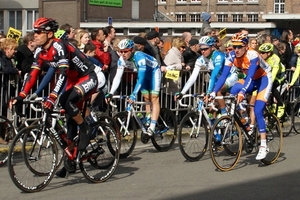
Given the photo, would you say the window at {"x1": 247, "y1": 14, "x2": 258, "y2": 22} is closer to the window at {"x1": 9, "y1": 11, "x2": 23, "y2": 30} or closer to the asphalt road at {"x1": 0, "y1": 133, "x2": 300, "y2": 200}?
the window at {"x1": 9, "y1": 11, "x2": 23, "y2": 30}

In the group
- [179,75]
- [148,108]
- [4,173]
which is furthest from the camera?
[179,75]

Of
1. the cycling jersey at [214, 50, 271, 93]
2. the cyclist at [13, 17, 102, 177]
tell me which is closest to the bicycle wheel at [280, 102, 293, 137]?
the cycling jersey at [214, 50, 271, 93]

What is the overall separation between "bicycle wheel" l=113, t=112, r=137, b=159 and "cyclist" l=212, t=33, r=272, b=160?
1.57 metres

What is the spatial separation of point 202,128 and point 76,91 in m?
2.91

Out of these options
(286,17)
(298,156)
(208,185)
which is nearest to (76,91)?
(208,185)

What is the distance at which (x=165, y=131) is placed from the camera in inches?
475

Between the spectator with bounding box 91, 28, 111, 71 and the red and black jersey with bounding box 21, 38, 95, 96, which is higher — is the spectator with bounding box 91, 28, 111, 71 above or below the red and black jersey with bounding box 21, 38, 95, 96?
above

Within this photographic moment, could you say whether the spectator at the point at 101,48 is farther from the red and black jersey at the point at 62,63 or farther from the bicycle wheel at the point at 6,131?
the red and black jersey at the point at 62,63

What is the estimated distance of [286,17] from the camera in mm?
58781

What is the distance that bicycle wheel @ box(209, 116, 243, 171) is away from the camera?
10.2 meters

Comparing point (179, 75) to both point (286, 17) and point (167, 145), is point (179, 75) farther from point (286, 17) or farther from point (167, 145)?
point (286, 17)

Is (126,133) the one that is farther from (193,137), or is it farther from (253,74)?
(253,74)

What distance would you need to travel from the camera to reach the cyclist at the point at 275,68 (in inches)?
502

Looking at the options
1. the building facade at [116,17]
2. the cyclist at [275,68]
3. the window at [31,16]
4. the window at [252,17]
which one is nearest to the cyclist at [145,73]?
the cyclist at [275,68]
